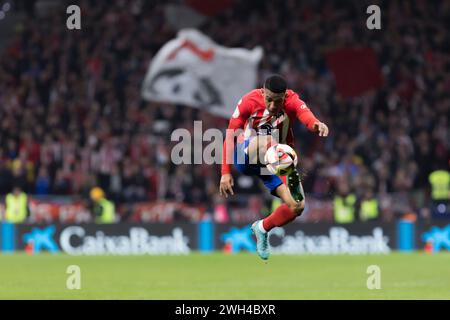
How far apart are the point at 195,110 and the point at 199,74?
125cm

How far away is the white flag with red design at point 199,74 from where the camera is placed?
29.1 metres

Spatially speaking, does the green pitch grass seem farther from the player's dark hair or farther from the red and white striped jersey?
the player's dark hair

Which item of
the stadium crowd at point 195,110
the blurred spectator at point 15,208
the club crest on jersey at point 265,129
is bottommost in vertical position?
the club crest on jersey at point 265,129

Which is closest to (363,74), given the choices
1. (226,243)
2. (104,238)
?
(226,243)

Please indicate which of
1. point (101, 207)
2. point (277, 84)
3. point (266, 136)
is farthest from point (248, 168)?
point (101, 207)

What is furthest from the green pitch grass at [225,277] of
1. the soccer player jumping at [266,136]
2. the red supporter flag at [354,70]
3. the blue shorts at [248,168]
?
the red supporter flag at [354,70]

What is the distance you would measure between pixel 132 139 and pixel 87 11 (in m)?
6.62

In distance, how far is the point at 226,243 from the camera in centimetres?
2628

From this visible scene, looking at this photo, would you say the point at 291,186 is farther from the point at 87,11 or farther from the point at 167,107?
the point at 87,11

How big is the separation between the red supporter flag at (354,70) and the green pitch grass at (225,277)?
772 centimetres

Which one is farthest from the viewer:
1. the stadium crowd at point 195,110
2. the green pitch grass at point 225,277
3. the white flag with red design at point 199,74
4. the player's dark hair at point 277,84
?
the white flag with red design at point 199,74

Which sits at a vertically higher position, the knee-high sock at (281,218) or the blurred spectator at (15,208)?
the blurred spectator at (15,208)

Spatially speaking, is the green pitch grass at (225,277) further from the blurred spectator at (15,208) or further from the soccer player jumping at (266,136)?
the blurred spectator at (15,208)

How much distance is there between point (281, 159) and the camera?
12.4 metres
